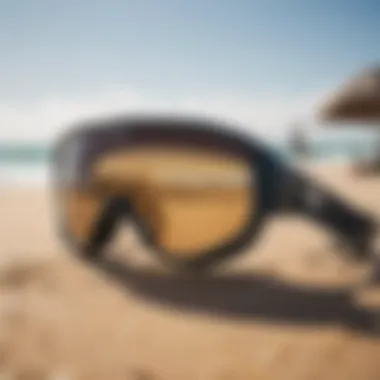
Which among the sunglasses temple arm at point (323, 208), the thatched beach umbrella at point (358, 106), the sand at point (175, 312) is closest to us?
the sand at point (175, 312)

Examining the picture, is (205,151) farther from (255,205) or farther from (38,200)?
(38,200)

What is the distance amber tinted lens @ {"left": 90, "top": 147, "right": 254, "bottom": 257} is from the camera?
1.39 ft

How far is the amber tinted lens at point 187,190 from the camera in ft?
1.39

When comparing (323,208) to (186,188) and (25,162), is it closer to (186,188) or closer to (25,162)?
(186,188)

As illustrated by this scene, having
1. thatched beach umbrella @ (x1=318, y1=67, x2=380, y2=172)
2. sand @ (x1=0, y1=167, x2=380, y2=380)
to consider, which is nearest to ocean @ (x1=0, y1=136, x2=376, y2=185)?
sand @ (x1=0, y1=167, x2=380, y2=380)

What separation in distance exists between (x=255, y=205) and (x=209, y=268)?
68mm

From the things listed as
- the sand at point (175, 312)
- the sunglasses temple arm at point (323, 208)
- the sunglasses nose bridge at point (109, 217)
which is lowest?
the sand at point (175, 312)

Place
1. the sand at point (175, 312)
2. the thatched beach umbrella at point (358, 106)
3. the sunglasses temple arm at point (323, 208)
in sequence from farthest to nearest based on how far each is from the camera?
the thatched beach umbrella at point (358, 106)
the sunglasses temple arm at point (323, 208)
the sand at point (175, 312)

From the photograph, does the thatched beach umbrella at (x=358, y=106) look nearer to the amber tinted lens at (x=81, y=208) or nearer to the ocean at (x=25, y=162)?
the ocean at (x=25, y=162)

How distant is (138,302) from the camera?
386 millimetres

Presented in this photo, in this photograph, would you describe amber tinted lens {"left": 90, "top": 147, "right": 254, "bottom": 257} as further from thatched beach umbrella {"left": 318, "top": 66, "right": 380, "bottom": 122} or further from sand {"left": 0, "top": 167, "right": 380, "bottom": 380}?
thatched beach umbrella {"left": 318, "top": 66, "right": 380, "bottom": 122}

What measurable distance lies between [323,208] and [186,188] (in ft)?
0.37

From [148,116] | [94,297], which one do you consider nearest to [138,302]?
[94,297]

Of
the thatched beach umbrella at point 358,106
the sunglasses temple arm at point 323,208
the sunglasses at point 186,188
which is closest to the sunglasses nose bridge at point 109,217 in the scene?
the sunglasses at point 186,188
